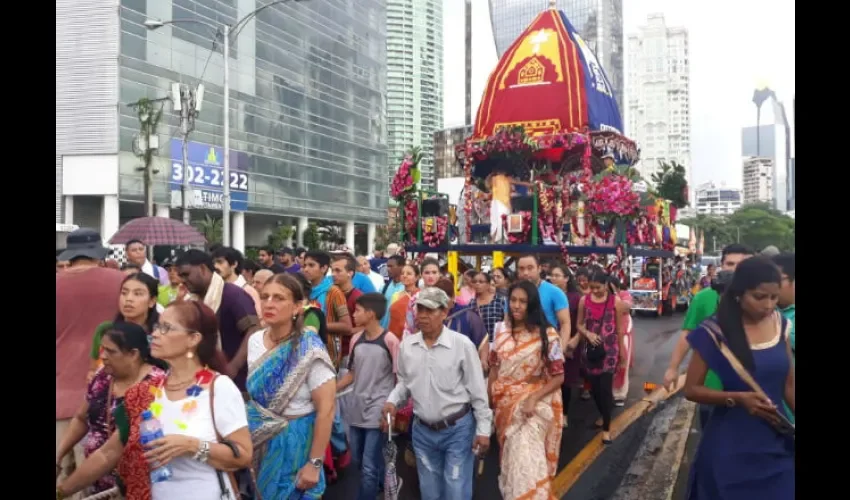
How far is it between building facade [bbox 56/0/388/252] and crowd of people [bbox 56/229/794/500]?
20.2 m

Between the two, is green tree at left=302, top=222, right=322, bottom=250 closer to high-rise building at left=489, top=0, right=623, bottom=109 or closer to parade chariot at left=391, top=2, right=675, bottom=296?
parade chariot at left=391, top=2, right=675, bottom=296

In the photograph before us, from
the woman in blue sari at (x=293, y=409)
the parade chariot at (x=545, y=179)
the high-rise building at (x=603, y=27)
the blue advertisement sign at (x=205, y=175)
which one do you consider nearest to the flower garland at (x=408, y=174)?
the parade chariot at (x=545, y=179)

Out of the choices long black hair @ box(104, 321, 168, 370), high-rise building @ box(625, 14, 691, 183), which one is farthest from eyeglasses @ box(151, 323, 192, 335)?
high-rise building @ box(625, 14, 691, 183)

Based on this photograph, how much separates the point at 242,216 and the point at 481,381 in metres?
40.5

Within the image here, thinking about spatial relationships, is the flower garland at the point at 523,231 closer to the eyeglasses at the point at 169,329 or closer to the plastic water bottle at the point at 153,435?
the eyeglasses at the point at 169,329

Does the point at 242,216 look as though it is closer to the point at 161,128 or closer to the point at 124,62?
the point at 161,128

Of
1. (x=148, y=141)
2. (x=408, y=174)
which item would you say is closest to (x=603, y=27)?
(x=148, y=141)

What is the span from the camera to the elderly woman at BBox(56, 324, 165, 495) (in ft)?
11.5

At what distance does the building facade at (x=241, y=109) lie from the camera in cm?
3491

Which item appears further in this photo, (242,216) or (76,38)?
(242,216)

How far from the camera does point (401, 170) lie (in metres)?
17.0

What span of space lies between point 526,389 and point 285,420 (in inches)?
75.3

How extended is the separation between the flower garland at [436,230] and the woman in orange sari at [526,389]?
12299 mm
